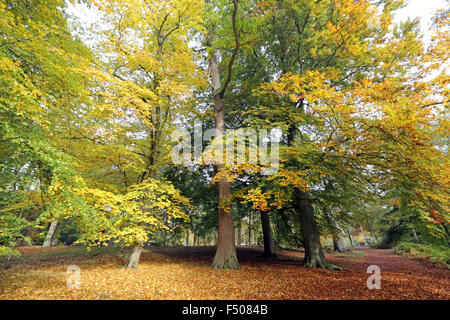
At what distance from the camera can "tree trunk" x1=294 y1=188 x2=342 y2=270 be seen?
8930 mm

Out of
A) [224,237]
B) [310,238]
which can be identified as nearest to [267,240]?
[310,238]

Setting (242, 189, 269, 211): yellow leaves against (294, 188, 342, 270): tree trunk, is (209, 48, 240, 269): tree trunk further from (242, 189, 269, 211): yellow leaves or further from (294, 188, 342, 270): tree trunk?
A: (294, 188, 342, 270): tree trunk

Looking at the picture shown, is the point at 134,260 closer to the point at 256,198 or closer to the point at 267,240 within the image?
the point at 256,198

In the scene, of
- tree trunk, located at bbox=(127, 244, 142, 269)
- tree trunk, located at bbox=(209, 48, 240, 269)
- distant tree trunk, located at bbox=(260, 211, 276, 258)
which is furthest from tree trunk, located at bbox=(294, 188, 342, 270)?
tree trunk, located at bbox=(127, 244, 142, 269)

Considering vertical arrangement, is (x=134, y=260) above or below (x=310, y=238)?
below

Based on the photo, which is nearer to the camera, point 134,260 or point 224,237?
point 134,260

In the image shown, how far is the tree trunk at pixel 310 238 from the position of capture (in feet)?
29.3

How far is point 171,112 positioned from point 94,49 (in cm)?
468

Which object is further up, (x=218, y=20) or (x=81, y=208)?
(x=218, y=20)

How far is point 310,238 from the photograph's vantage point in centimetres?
926

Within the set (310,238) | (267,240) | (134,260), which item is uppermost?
(310,238)

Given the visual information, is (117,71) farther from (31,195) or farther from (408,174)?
(408,174)

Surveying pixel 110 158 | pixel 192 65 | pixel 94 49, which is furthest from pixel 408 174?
pixel 94 49
